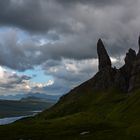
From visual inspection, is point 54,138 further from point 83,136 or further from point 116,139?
point 116,139

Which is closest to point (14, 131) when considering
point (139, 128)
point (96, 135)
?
point (96, 135)

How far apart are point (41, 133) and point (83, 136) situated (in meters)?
26.2

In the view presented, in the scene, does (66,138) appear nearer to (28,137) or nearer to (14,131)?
(28,137)

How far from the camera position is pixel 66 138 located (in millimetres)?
130750

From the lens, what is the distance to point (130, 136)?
119 m

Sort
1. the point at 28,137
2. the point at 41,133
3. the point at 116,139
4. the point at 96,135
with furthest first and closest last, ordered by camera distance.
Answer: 1. the point at 41,133
2. the point at 28,137
3. the point at 96,135
4. the point at 116,139

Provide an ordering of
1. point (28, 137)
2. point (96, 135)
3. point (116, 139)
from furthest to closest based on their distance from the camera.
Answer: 1. point (28, 137)
2. point (96, 135)
3. point (116, 139)

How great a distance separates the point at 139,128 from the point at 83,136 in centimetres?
2000

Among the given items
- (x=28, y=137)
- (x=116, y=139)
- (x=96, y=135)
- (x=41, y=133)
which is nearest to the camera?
(x=116, y=139)

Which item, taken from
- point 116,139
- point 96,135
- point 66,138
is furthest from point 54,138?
point 116,139

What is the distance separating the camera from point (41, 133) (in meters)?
Answer: 152

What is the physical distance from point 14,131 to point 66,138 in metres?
38.3

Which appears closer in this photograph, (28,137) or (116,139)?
(116,139)

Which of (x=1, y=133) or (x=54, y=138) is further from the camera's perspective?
(x=1, y=133)
